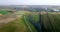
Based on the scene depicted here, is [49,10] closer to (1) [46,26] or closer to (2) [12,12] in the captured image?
(1) [46,26]

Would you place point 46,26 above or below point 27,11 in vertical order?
below

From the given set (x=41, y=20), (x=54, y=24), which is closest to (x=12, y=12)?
(x=41, y=20)

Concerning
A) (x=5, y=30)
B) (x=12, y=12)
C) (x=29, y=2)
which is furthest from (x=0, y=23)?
(x=29, y=2)

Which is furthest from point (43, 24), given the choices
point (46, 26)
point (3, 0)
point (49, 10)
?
point (3, 0)

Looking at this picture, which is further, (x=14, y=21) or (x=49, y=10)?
(x=49, y=10)

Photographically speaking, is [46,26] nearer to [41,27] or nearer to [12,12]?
[41,27]

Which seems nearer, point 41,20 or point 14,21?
point 14,21

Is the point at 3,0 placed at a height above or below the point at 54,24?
above

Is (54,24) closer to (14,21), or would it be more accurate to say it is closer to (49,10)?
(49,10)
